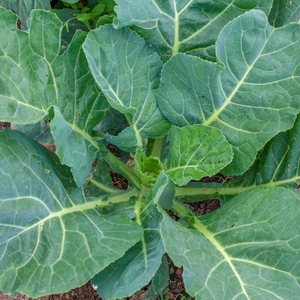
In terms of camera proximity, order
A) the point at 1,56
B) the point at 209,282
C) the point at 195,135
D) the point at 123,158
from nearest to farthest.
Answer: the point at 209,282 < the point at 1,56 < the point at 195,135 < the point at 123,158

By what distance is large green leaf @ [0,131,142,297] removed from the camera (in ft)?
4.26

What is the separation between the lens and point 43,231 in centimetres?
138

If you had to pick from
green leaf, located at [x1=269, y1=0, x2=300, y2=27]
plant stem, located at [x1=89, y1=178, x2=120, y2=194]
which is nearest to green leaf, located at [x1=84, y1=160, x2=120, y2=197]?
plant stem, located at [x1=89, y1=178, x2=120, y2=194]

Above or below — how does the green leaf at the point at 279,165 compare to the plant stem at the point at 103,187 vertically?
above

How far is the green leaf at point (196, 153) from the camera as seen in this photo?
1.44m

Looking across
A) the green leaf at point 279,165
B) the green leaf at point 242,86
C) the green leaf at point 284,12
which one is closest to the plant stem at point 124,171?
the green leaf at point 242,86

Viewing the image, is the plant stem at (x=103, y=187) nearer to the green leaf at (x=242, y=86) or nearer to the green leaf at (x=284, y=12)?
the green leaf at (x=242, y=86)

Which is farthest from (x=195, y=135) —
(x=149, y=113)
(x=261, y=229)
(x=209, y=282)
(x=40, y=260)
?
(x=40, y=260)

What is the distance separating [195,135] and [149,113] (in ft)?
0.67

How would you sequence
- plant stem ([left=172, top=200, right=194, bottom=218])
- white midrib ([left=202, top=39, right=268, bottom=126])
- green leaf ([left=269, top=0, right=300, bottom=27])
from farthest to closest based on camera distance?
1. plant stem ([left=172, top=200, right=194, bottom=218])
2. green leaf ([left=269, top=0, right=300, bottom=27])
3. white midrib ([left=202, top=39, right=268, bottom=126])

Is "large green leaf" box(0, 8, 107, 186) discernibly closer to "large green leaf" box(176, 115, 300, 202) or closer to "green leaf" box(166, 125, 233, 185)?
"green leaf" box(166, 125, 233, 185)

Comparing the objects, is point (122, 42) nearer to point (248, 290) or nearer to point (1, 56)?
point (1, 56)

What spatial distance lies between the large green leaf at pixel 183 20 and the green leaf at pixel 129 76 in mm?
55

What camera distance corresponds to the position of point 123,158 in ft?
6.70
